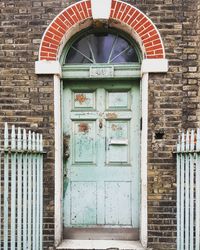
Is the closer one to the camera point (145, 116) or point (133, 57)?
point (145, 116)

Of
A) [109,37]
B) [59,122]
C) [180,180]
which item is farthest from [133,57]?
[180,180]

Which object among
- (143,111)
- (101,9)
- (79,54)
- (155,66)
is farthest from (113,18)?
(143,111)

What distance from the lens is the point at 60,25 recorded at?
5566 millimetres

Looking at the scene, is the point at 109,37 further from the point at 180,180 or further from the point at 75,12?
the point at 180,180

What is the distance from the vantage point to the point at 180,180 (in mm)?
5145

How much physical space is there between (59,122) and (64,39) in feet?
4.19

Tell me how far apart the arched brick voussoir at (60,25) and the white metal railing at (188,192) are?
7.57ft

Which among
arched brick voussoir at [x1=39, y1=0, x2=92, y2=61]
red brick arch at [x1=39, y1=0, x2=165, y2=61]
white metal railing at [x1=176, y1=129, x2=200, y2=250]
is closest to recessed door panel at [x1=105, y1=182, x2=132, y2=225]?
white metal railing at [x1=176, y1=129, x2=200, y2=250]

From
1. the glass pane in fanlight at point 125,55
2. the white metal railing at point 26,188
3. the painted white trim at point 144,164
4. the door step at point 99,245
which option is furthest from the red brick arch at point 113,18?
the door step at point 99,245

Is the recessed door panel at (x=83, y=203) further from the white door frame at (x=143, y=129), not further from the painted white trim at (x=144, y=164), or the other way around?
the painted white trim at (x=144, y=164)

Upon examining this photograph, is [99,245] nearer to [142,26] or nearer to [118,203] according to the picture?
[118,203]

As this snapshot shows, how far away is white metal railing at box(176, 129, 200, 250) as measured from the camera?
4.63 metres

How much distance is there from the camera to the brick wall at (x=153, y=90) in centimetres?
547

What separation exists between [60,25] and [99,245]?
11.0ft
